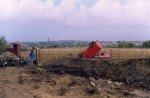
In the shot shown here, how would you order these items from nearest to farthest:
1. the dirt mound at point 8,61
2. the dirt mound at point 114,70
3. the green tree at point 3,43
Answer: the dirt mound at point 114,70 → the dirt mound at point 8,61 → the green tree at point 3,43

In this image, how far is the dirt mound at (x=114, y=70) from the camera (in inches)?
350

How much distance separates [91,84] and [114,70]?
2.18 m

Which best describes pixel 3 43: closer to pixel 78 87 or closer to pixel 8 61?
pixel 8 61

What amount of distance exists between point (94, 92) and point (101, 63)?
14.8ft

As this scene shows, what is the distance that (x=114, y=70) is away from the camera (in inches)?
401

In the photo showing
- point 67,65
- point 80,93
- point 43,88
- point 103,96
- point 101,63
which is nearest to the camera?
point 103,96

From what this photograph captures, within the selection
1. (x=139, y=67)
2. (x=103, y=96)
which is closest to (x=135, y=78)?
(x=139, y=67)

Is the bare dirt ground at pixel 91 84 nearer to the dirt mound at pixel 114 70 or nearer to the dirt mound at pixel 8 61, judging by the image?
the dirt mound at pixel 114 70

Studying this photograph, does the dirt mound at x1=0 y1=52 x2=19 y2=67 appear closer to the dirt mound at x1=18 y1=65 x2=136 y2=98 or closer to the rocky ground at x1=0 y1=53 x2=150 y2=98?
the rocky ground at x1=0 y1=53 x2=150 y2=98

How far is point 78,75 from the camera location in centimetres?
1106

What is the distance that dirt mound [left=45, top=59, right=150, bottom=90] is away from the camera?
29.2ft

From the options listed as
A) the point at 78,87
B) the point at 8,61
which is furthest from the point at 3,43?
the point at 78,87

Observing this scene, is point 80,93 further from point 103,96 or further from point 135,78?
point 135,78

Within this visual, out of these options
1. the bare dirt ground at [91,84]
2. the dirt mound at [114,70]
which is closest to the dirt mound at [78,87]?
the bare dirt ground at [91,84]
